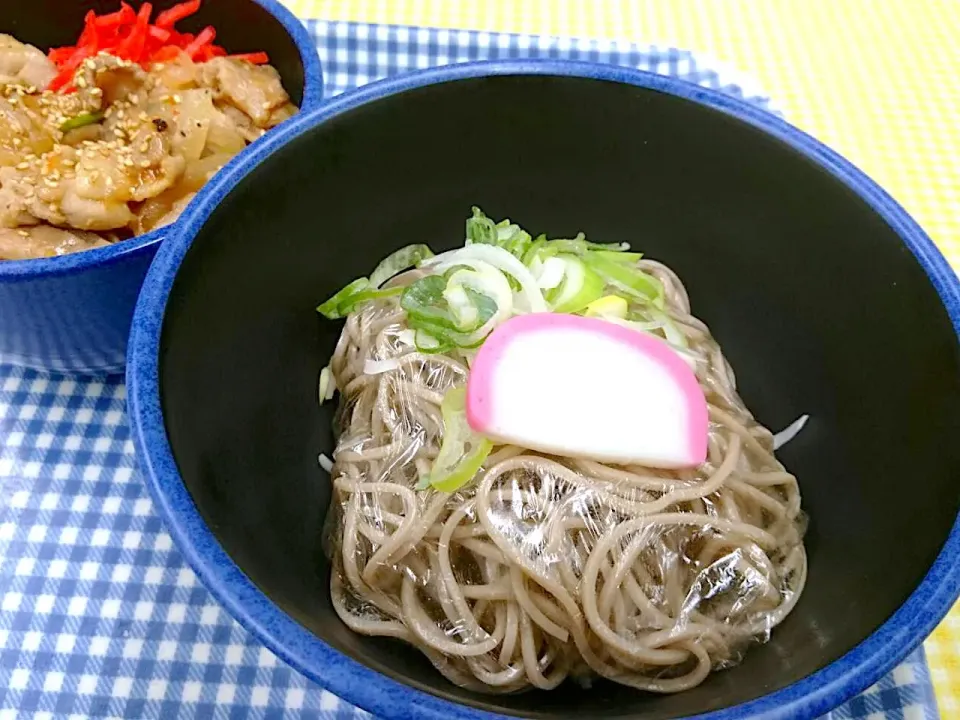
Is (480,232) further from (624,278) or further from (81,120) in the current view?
(81,120)

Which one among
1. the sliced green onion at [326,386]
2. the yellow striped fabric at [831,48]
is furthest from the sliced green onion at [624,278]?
the yellow striped fabric at [831,48]

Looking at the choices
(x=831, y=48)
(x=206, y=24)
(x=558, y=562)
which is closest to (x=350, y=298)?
(x=558, y=562)

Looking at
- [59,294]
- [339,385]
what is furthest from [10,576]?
[339,385]

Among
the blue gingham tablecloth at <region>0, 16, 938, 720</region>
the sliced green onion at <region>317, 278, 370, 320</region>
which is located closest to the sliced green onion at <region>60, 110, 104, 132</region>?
the blue gingham tablecloth at <region>0, 16, 938, 720</region>

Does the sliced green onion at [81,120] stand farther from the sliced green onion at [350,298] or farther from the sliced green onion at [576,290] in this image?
the sliced green onion at [576,290]

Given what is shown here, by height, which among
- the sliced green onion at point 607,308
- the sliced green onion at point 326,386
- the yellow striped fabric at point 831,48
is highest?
the yellow striped fabric at point 831,48

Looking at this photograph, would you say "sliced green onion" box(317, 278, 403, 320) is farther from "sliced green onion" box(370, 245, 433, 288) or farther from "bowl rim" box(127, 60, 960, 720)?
"bowl rim" box(127, 60, 960, 720)
